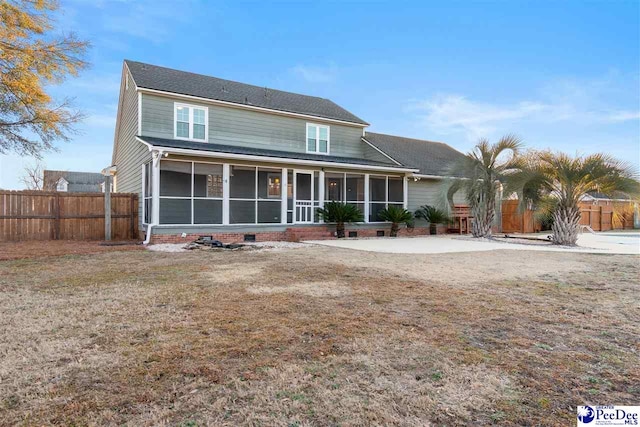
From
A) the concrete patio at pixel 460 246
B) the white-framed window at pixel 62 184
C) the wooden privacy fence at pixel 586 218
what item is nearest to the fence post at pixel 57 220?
the concrete patio at pixel 460 246

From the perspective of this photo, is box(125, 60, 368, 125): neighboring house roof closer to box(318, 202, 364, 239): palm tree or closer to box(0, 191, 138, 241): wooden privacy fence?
box(0, 191, 138, 241): wooden privacy fence

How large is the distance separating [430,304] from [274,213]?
33.9ft

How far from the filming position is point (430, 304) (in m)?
4.34

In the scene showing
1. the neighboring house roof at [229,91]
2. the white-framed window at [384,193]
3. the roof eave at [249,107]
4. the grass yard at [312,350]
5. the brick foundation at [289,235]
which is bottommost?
the grass yard at [312,350]

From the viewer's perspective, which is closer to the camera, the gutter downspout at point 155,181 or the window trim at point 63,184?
the gutter downspout at point 155,181

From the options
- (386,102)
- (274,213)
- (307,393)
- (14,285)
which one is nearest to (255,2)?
(274,213)

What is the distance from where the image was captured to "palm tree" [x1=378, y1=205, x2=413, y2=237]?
15.1m

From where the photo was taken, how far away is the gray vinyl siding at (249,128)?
1314 cm

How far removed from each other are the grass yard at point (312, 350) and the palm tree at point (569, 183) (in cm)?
678

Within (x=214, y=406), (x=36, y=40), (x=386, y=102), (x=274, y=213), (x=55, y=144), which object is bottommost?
(x=214, y=406)

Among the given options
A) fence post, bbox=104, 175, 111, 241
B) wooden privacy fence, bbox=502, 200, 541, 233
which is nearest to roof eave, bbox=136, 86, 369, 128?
fence post, bbox=104, 175, 111, 241

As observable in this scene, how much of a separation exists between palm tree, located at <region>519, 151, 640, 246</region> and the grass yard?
6778 millimetres

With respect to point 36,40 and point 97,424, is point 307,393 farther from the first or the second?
point 36,40

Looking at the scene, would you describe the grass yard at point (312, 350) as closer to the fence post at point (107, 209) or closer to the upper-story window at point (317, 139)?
the fence post at point (107, 209)
